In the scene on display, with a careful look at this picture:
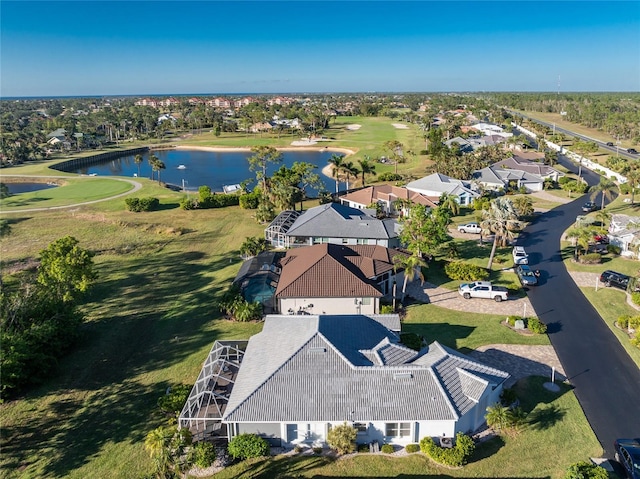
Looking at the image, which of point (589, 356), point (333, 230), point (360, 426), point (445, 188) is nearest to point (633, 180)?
point (445, 188)

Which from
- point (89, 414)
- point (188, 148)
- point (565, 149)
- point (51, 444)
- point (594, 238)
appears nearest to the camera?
point (51, 444)

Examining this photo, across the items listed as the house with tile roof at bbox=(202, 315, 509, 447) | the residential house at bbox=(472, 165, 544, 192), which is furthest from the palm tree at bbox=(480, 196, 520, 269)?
the residential house at bbox=(472, 165, 544, 192)

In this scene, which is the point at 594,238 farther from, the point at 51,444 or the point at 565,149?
the point at 565,149

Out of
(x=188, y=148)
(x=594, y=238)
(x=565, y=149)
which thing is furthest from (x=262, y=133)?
(x=594, y=238)

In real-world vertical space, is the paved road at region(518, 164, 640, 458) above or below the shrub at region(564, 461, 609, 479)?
below

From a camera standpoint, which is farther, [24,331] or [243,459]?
[24,331]

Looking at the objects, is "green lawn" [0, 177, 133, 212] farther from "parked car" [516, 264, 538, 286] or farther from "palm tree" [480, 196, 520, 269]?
"parked car" [516, 264, 538, 286]
